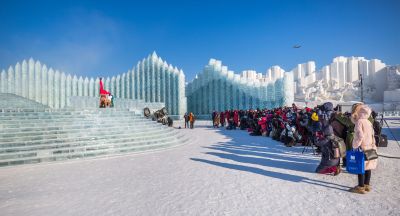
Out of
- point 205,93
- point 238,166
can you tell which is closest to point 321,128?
point 238,166

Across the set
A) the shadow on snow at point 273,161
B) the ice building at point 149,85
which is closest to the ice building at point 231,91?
the ice building at point 149,85

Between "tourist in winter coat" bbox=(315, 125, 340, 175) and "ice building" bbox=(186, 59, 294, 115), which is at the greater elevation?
"ice building" bbox=(186, 59, 294, 115)

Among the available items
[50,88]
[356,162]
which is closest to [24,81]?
[50,88]

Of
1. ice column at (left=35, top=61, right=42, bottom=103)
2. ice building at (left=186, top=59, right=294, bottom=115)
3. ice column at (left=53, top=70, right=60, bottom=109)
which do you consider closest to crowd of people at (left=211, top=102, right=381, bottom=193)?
ice building at (left=186, top=59, right=294, bottom=115)

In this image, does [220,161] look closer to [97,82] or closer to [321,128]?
[321,128]

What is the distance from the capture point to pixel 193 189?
13.9 feet

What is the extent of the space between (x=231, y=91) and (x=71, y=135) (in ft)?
88.6

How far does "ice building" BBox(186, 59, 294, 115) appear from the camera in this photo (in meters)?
29.5

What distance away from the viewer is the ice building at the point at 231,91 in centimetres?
2950

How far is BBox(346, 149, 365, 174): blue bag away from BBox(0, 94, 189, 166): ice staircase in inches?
269

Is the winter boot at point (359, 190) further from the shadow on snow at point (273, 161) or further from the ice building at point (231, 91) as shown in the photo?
the ice building at point (231, 91)

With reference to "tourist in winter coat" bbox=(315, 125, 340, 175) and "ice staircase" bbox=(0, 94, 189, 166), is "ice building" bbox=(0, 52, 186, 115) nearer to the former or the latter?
"ice staircase" bbox=(0, 94, 189, 166)

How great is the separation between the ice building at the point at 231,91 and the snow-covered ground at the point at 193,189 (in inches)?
949

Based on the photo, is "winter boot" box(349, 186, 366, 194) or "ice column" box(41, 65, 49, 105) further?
"ice column" box(41, 65, 49, 105)
